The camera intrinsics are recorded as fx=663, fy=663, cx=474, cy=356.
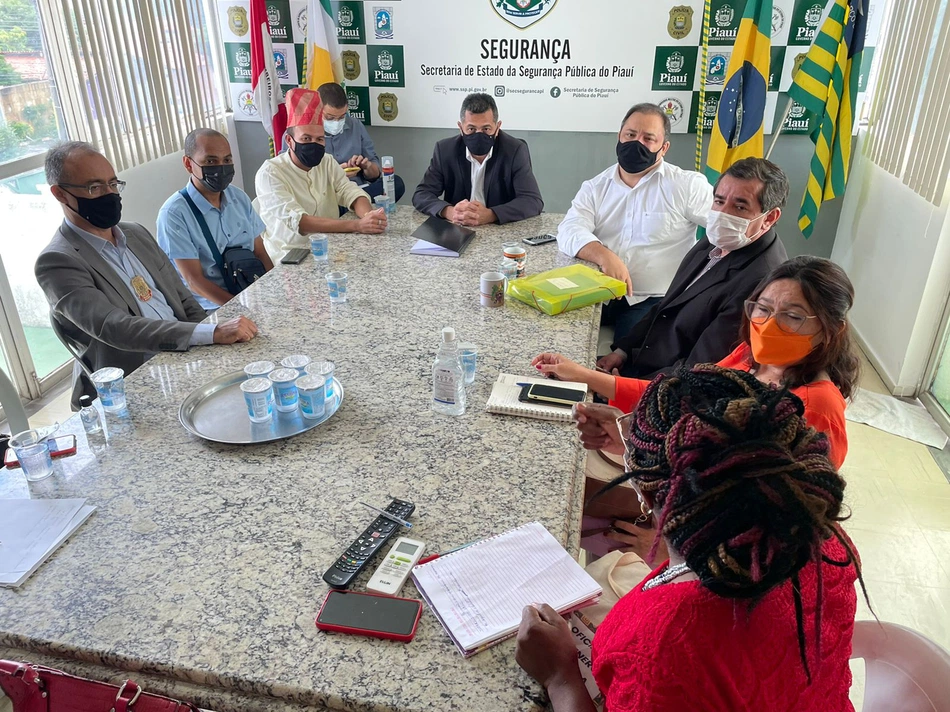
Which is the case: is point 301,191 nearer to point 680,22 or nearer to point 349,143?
point 349,143

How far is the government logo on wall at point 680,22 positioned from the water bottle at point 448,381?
10.7 ft

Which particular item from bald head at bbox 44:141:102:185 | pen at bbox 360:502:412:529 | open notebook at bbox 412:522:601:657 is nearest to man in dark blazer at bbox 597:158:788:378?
open notebook at bbox 412:522:601:657

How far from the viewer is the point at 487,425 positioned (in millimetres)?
1553

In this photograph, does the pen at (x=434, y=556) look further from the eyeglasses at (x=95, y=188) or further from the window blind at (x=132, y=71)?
the window blind at (x=132, y=71)

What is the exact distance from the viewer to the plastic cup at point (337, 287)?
2199mm

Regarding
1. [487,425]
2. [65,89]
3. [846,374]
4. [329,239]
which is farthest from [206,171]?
[846,374]

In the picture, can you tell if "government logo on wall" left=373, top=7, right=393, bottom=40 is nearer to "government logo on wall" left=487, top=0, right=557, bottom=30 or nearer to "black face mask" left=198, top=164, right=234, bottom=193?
"government logo on wall" left=487, top=0, right=557, bottom=30

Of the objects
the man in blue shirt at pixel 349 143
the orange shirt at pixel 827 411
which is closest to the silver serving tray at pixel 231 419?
the orange shirt at pixel 827 411

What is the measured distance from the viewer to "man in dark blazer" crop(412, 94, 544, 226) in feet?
10.1

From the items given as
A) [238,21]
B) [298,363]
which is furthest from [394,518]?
[238,21]

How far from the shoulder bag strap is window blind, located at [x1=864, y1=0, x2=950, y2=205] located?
121 inches

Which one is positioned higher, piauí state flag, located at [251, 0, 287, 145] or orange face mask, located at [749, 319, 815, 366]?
piauí state flag, located at [251, 0, 287, 145]

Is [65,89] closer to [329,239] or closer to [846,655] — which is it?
[329,239]

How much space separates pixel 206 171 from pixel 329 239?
55 cm
